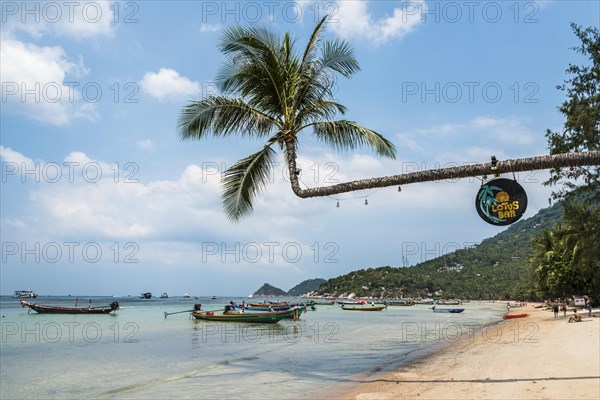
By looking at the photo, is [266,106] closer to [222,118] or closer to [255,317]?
[222,118]

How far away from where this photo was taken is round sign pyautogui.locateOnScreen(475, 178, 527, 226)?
23.3 ft

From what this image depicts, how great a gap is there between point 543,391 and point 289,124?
26.2 feet

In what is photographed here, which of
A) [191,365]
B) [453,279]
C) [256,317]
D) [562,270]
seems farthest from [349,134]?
[453,279]

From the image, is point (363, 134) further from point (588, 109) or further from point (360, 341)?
point (360, 341)

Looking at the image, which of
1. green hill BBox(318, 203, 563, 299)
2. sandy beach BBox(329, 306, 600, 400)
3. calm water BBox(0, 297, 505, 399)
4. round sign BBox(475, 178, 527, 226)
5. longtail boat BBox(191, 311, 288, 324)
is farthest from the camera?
green hill BBox(318, 203, 563, 299)

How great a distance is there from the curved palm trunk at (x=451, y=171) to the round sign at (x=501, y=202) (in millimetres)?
243

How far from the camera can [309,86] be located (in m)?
11.5

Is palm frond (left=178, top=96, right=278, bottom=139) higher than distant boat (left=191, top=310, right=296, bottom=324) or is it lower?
higher

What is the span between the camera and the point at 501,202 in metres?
7.23

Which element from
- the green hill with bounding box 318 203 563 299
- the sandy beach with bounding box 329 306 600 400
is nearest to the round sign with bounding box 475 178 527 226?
the sandy beach with bounding box 329 306 600 400

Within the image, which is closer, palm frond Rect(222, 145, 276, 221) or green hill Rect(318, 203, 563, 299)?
palm frond Rect(222, 145, 276, 221)

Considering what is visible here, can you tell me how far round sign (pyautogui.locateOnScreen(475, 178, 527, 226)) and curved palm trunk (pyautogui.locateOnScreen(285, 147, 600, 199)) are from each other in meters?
0.24

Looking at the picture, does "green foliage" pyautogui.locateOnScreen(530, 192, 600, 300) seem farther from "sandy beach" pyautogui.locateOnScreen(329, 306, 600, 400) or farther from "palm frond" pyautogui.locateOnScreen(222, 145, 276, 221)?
"palm frond" pyautogui.locateOnScreen(222, 145, 276, 221)

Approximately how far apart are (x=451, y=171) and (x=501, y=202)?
3.29 feet
